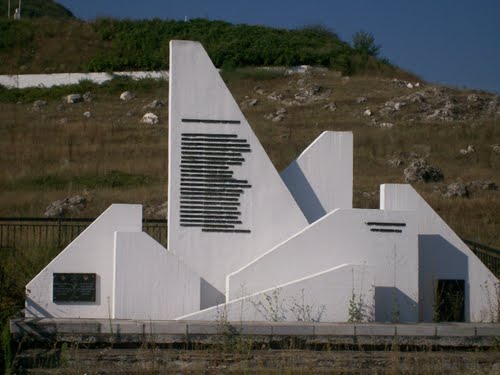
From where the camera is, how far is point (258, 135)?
32719 millimetres

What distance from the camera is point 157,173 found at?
2828 centimetres

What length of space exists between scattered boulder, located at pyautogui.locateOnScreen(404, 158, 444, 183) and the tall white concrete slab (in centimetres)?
1601

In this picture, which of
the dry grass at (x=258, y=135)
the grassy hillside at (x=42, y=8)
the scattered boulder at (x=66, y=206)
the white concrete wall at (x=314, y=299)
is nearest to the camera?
the white concrete wall at (x=314, y=299)

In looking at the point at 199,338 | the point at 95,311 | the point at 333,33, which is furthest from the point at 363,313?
the point at 333,33

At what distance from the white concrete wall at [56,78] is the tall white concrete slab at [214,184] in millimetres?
30140

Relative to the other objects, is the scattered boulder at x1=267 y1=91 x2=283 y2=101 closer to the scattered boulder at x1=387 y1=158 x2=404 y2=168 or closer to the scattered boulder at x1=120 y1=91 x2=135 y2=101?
the scattered boulder at x1=120 y1=91 x2=135 y2=101

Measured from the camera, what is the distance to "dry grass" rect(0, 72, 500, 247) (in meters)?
25.3

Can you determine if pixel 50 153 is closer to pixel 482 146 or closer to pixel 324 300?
pixel 482 146

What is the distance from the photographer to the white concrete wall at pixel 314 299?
11711mm

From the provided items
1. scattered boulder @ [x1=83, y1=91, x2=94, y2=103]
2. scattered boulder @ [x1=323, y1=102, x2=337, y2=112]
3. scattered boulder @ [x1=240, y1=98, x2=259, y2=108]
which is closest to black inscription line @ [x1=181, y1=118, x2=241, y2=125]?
scattered boulder @ [x1=323, y1=102, x2=337, y2=112]

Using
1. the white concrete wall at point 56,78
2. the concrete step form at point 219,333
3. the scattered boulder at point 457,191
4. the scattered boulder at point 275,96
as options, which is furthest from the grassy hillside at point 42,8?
the concrete step form at point 219,333

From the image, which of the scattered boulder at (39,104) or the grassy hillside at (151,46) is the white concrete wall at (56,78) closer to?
the grassy hillside at (151,46)

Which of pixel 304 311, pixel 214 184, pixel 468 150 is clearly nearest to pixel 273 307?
pixel 304 311

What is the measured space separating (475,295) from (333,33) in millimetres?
40805
